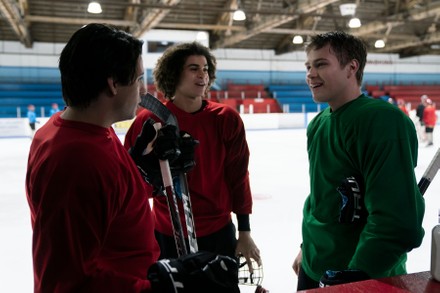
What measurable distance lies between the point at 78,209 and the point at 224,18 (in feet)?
54.1

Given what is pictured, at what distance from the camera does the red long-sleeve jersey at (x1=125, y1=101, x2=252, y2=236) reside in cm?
189

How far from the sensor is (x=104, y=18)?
15.3m

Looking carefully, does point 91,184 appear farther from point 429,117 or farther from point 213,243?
point 429,117

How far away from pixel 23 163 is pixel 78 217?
8386 millimetres

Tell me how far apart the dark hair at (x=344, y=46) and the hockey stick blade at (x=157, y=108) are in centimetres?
55

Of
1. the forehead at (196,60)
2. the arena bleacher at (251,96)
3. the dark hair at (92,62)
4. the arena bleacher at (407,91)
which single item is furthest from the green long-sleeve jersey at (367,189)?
the arena bleacher at (407,91)

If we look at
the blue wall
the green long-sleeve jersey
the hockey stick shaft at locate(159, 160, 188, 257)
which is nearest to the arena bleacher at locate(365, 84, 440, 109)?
the blue wall

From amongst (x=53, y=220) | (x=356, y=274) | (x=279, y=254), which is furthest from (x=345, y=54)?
(x=279, y=254)

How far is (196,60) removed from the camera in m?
2.11

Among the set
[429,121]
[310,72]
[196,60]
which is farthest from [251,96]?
[310,72]

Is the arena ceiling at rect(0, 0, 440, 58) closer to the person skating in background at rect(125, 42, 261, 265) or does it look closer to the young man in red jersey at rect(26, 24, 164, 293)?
the person skating in background at rect(125, 42, 261, 265)

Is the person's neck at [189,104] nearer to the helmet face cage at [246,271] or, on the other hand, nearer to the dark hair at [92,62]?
the helmet face cage at [246,271]

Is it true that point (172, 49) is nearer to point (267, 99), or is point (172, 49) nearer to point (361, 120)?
point (361, 120)

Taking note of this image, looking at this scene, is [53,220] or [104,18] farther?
[104,18]
